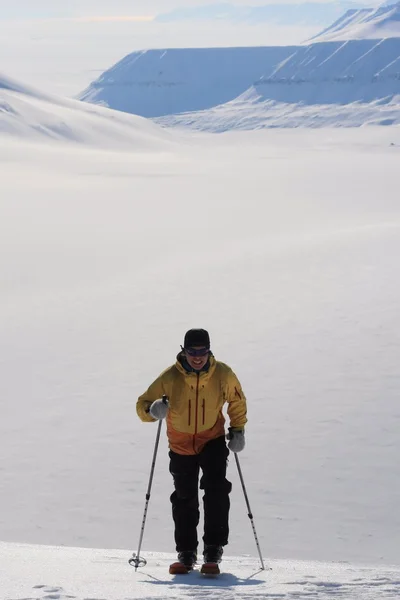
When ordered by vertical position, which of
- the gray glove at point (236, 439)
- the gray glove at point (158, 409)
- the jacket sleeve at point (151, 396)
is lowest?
the gray glove at point (236, 439)

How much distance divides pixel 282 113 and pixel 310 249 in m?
157

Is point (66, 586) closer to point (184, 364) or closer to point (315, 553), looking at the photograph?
point (184, 364)

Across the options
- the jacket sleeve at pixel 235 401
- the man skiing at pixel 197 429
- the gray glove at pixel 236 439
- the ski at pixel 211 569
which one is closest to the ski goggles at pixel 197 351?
the man skiing at pixel 197 429

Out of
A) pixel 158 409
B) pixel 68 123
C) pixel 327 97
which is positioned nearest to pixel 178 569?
pixel 158 409

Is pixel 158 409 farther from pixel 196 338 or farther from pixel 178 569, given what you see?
pixel 178 569

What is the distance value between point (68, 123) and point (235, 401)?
8790 cm

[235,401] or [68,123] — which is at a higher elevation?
[68,123]

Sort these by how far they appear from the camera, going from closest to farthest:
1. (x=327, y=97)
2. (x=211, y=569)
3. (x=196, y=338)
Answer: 1. (x=196, y=338)
2. (x=211, y=569)
3. (x=327, y=97)

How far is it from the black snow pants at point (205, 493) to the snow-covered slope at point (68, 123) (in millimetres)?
75328

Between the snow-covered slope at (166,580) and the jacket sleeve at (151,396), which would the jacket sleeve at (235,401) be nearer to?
the jacket sleeve at (151,396)

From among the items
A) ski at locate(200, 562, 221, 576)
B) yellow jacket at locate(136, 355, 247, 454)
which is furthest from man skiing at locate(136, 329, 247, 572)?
ski at locate(200, 562, 221, 576)

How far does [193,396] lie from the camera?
5.22 meters

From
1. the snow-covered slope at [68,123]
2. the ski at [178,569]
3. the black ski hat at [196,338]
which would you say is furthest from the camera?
the snow-covered slope at [68,123]

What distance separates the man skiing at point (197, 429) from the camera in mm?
5160
